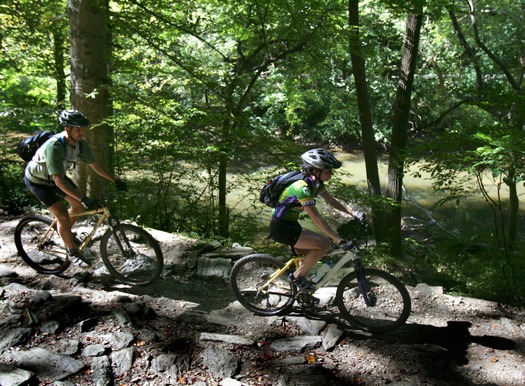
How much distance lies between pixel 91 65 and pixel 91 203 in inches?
119

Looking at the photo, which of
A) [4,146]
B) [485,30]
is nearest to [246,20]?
[4,146]

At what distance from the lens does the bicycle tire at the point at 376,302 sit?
176 inches

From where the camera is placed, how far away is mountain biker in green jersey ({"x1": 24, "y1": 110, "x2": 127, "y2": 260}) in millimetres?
4812

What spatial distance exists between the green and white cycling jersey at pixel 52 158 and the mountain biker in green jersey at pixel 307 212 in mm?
2349

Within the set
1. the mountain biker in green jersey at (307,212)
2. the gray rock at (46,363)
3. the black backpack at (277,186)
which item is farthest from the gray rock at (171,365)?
the black backpack at (277,186)

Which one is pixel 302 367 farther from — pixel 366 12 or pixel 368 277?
pixel 366 12

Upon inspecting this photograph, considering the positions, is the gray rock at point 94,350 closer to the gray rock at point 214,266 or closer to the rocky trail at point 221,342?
the rocky trail at point 221,342

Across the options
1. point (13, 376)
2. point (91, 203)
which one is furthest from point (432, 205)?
point (13, 376)

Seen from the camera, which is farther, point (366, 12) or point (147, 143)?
point (366, 12)

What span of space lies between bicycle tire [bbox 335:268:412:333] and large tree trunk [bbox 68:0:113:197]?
4507 mm

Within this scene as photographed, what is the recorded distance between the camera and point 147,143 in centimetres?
821

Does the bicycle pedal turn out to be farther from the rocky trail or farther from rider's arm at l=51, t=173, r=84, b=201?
rider's arm at l=51, t=173, r=84, b=201

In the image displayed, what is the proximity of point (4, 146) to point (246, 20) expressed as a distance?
583 cm

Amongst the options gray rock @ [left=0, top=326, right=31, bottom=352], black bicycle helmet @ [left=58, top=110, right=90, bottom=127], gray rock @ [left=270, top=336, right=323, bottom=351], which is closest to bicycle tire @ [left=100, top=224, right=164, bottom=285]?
black bicycle helmet @ [left=58, top=110, right=90, bottom=127]
